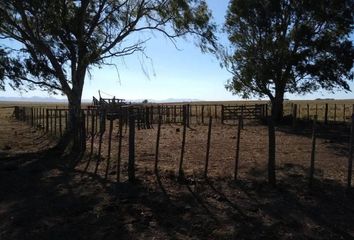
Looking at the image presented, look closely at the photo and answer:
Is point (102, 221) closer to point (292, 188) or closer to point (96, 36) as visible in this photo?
point (292, 188)

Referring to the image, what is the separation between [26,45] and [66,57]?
5.47 feet

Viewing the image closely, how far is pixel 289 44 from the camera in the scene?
113 feet

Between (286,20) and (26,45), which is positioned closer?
(26,45)

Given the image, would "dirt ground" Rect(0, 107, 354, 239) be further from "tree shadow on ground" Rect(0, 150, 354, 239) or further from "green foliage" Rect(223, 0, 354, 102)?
"green foliage" Rect(223, 0, 354, 102)

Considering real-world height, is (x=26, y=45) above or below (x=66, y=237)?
above

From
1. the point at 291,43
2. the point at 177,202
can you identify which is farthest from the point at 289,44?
the point at 177,202

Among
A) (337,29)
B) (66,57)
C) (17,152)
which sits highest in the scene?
(337,29)

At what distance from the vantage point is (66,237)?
7.34 m

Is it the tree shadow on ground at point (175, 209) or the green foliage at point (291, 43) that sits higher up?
the green foliage at point (291, 43)

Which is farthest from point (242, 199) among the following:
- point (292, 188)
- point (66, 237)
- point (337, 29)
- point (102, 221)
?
point (337, 29)

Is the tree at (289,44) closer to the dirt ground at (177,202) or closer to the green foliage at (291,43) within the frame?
the green foliage at (291,43)

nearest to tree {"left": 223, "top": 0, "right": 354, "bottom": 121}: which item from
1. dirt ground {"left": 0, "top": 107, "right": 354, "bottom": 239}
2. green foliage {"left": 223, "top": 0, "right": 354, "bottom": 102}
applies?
green foliage {"left": 223, "top": 0, "right": 354, "bottom": 102}

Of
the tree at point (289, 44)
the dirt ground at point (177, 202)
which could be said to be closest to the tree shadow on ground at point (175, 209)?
the dirt ground at point (177, 202)

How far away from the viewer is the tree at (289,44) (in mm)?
33156
